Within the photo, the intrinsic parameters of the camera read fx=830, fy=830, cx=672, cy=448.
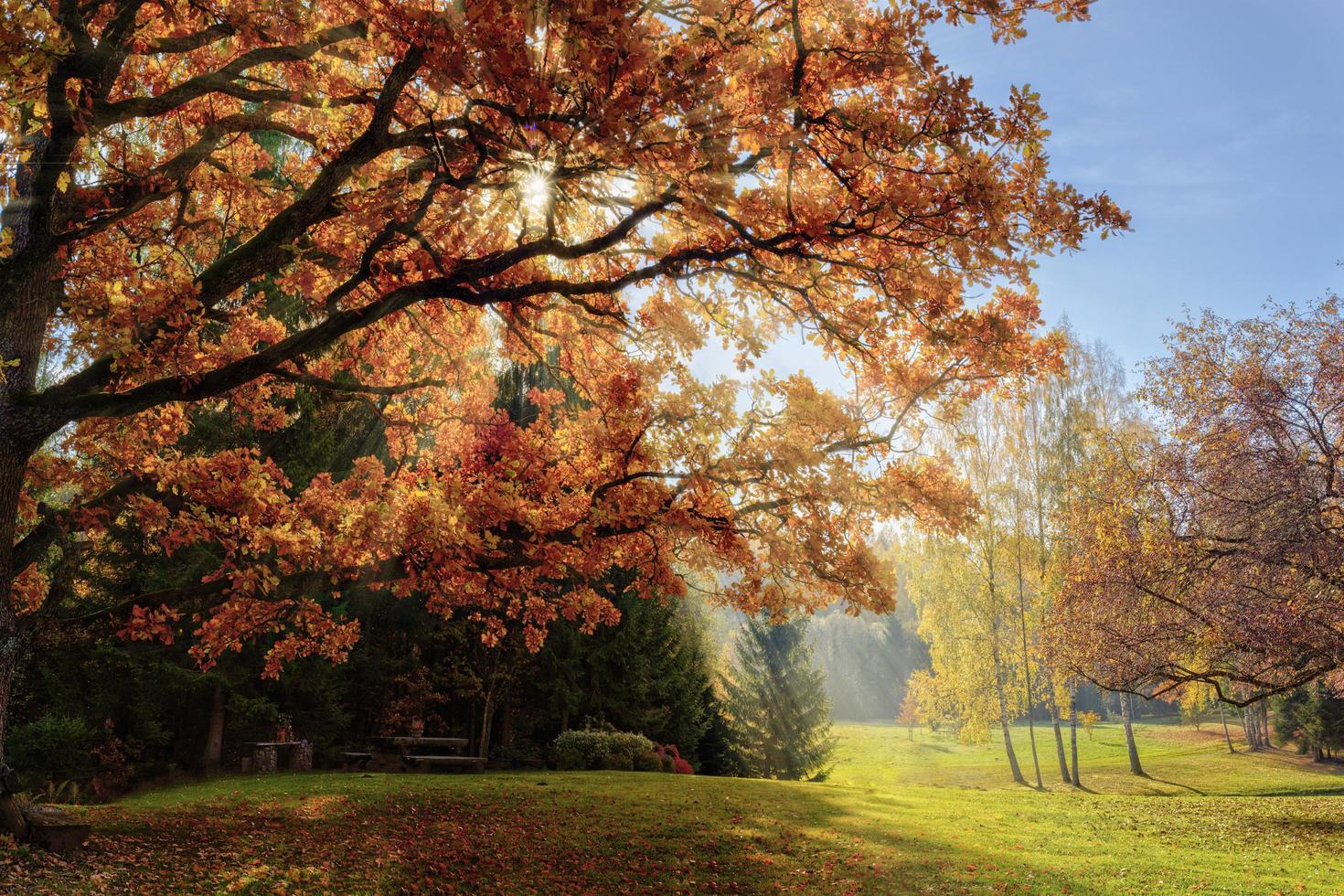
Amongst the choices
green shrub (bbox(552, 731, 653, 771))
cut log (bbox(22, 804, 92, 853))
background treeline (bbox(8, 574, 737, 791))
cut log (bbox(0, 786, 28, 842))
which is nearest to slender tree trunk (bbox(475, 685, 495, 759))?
background treeline (bbox(8, 574, 737, 791))

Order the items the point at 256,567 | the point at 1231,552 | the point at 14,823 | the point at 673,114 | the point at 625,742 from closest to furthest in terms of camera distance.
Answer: the point at 673,114, the point at 14,823, the point at 256,567, the point at 1231,552, the point at 625,742

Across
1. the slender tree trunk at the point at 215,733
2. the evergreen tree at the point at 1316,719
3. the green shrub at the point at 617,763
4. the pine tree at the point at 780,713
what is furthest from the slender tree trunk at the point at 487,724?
the evergreen tree at the point at 1316,719

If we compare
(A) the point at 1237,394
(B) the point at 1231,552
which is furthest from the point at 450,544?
(A) the point at 1237,394

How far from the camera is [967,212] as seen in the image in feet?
18.2

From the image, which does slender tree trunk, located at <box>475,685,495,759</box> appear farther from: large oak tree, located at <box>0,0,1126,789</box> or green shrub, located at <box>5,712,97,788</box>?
large oak tree, located at <box>0,0,1126,789</box>

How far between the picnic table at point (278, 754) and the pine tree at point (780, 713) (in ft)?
40.5

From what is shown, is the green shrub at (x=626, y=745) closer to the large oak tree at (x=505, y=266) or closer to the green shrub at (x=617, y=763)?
the green shrub at (x=617, y=763)

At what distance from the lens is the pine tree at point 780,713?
83.9ft

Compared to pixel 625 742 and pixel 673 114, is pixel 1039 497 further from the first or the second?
pixel 673 114

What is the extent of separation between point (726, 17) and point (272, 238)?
156 inches

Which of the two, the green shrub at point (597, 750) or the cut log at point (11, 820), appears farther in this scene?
the green shrub at point (597, 750)

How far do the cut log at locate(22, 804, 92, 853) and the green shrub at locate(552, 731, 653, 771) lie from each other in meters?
12.7

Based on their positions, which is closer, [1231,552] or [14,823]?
[14,823]

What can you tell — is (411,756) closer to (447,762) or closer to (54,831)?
(447,762)
